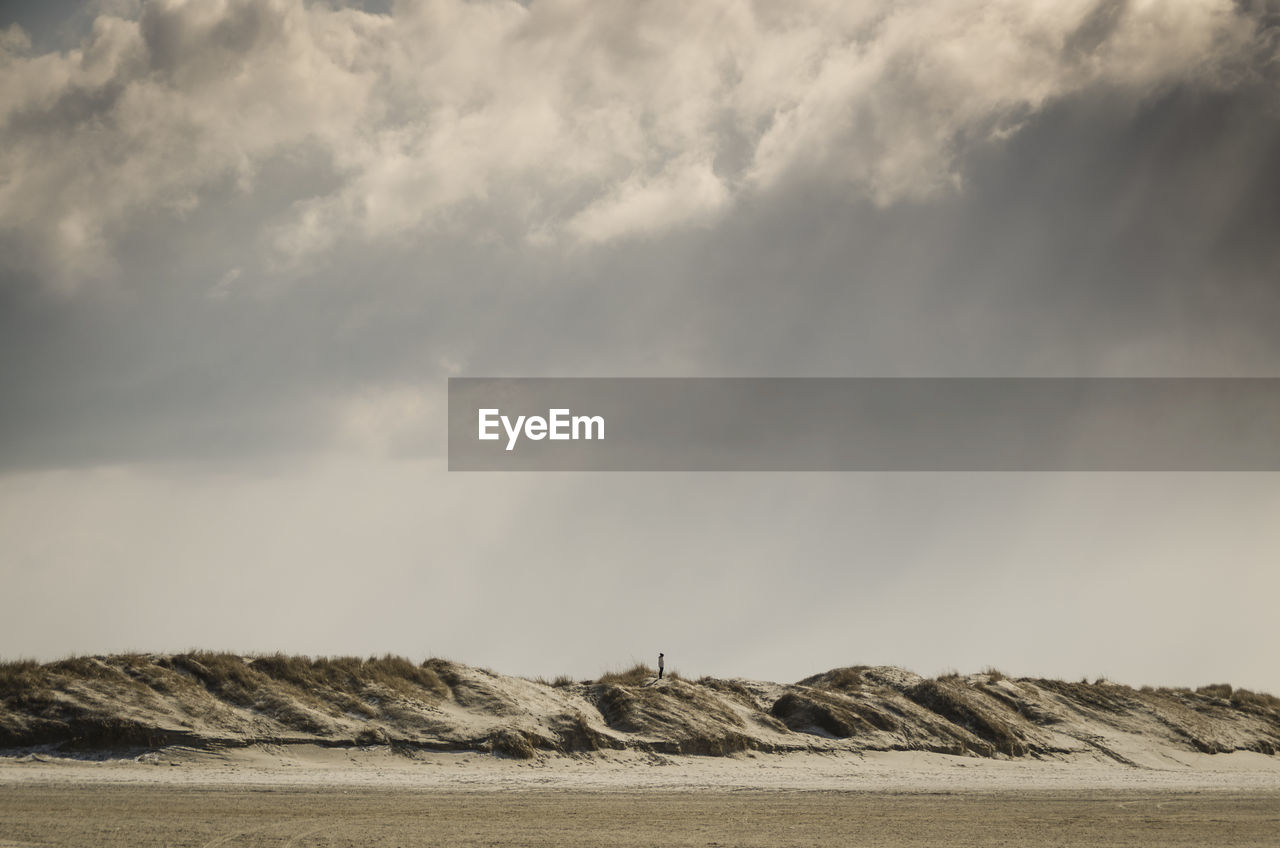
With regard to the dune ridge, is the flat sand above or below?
below

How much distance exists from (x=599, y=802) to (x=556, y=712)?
998 cm

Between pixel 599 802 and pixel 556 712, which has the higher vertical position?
pixel 556 712

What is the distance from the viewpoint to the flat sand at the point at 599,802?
52.5 ft

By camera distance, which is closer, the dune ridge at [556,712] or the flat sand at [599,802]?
the flat sand at [599,802]

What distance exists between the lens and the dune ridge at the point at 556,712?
25688mm

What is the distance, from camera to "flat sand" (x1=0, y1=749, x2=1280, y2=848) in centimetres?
1602

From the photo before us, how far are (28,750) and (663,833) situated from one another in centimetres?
1627

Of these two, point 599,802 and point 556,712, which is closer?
point 599,802

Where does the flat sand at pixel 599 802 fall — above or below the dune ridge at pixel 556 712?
below

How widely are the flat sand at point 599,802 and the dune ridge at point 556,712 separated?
97cm

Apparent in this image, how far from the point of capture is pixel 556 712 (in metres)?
30.3

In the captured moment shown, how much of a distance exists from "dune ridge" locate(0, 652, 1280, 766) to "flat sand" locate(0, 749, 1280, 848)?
97cm

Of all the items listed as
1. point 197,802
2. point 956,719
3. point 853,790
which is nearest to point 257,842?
point 197,802

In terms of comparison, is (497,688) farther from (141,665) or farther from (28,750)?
(28,750)
